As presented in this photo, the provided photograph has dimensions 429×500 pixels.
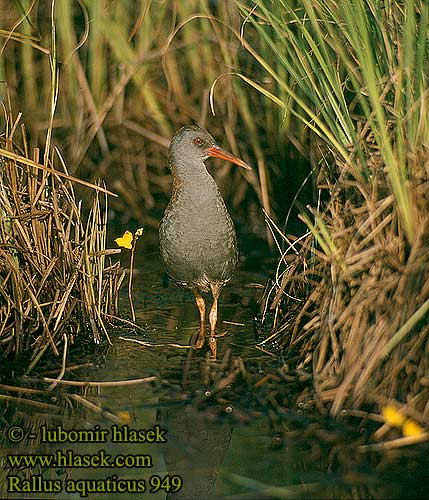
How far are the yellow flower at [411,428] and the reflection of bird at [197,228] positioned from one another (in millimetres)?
1284

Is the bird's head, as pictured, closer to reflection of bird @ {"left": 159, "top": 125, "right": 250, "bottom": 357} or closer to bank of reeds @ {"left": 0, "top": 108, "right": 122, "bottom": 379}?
reflection of bird @ {"left": 159, "top": 125, "right": 250, "bottom": 357}

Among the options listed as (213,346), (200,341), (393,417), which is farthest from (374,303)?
(200,341)

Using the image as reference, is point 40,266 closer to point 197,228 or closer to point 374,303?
point 197,228

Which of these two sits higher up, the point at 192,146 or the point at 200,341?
the point at 192,146

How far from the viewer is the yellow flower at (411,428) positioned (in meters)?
3.70

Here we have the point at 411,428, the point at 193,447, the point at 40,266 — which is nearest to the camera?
the point at 411,428

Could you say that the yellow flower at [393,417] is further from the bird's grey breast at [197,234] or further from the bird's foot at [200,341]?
the bird's grey breast at [197,234]

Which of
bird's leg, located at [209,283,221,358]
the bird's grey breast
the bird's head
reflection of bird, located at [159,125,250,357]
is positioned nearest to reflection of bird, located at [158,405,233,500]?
reflection of bird, located at [159,125,250,357]

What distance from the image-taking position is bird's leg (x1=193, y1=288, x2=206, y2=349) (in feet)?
16.3

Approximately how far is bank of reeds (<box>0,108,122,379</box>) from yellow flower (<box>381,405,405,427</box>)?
1.43 m

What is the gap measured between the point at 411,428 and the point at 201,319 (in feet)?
5.40

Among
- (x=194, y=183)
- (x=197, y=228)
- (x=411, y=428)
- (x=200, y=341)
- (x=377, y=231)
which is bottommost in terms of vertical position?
(x=200, y=341)

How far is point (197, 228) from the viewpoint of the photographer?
16.2ft

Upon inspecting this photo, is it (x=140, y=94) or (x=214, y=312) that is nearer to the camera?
(x=214, y=312)
